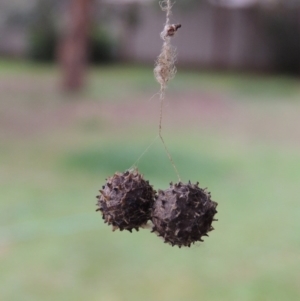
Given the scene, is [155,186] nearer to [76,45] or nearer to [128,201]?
[128,201]

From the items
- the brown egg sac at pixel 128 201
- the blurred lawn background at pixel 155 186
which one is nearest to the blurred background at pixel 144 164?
the blurred lawn background at pixel 155 186

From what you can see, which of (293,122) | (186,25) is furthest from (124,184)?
(186,25)

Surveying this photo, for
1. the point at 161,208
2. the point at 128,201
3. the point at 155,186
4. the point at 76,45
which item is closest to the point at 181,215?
the point at 161,208

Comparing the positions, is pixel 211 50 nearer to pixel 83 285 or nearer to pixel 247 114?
pixel 247 114

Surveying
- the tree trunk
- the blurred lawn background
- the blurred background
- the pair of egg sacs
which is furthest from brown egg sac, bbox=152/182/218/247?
the tree trunk

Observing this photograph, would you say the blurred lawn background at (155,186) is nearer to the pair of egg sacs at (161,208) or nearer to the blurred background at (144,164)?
the blurred background at (144,164)

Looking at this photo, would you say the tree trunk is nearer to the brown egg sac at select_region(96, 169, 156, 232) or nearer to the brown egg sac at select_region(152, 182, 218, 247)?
the brown egg sac at select_region(96, 169, 156, 232)
